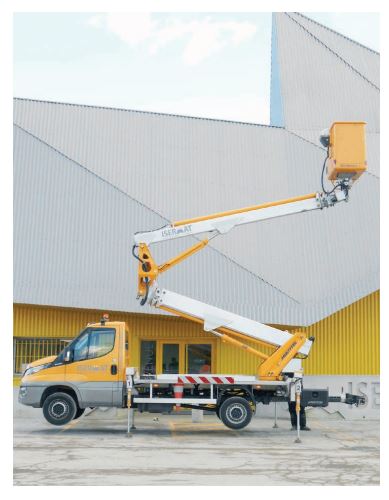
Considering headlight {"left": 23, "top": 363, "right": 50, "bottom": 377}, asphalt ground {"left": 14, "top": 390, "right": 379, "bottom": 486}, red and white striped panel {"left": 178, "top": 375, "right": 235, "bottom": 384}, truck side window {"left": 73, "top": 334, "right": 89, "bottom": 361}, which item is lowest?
asphalt ground {"left": 14, "top": 390, "right": 379, "bottom": 486}

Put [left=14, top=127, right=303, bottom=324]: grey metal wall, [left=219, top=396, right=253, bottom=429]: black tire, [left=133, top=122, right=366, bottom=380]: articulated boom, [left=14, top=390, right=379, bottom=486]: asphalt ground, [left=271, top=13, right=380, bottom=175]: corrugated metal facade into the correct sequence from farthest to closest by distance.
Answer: [left=271, top=13, right=380, bottom=175]: corrugated metal facade → [left=14, top=127, right=303, bottom=324]: grey metal wall → [left=133, top=122, right=366, bottom=380]: articulated boom → [left=219, top=396, right=253, bottom=429]: black tire → [left=14, top=390, right=379, bottom=486]: asphalt ground

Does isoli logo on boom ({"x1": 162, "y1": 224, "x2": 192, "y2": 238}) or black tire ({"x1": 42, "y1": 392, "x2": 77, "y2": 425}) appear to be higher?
isoli logo on boom ({"x1": 162, "y1": 224, "x2": 192, "y2": 238})

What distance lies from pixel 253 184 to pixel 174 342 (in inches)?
244

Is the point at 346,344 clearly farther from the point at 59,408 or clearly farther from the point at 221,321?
the point at 59,408

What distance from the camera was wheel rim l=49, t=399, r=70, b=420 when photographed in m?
18.7

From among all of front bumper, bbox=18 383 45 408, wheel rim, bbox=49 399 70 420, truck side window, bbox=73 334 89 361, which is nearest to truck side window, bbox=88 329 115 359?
truck side window, bbox=73 334 89 361

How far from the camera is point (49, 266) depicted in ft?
78.8

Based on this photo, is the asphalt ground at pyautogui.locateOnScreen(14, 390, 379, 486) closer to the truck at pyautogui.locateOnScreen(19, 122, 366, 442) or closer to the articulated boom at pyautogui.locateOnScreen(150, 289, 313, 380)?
the truck at pyautogui.locateOnScreen(19, 122, 366, 442)

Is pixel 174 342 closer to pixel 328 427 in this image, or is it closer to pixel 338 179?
pixel 328 427

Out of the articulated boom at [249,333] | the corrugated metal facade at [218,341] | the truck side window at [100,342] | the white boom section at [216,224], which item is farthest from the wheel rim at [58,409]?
the corrugated metal facade at [218,341]

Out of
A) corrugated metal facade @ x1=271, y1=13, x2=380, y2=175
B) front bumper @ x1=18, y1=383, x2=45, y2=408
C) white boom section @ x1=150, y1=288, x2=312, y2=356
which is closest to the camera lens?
front bumper @ x1=18, y1=383, x2=45, y2=408

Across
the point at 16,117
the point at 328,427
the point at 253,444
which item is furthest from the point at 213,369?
the point at 16,117

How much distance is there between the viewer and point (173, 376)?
733 inches

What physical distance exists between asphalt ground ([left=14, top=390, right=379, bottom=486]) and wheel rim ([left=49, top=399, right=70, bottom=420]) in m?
0.47
